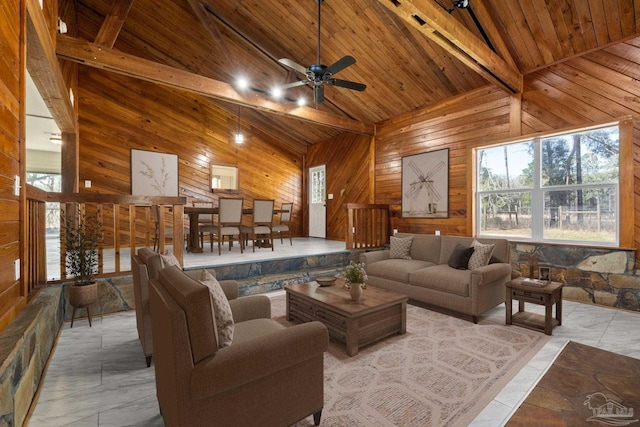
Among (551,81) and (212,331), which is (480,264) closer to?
(551,81)

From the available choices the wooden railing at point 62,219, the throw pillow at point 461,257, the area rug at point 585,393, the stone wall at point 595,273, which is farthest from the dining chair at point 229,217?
the area rug at point 585,393

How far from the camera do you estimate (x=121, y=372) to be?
A: 224 centimetres

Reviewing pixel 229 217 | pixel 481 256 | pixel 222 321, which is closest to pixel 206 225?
pixel 229 217

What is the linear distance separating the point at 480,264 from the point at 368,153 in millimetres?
4073

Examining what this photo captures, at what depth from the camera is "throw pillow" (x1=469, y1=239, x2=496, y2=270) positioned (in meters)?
3.55

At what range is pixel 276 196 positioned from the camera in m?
8.56

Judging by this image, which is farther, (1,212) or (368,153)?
(368,153)

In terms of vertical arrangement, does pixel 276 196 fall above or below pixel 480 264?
above

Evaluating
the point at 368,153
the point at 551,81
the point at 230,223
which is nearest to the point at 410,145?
the point at 368,153

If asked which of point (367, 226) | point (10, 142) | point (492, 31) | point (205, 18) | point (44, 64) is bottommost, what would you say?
point (367, 226)

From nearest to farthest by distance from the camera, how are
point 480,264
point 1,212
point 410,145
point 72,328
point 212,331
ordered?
1. point 212,331
2. point 1,212
3. point 72,328
4. point 480,264
5. point 410,145

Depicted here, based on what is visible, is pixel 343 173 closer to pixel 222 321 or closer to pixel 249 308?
pixel 249 308

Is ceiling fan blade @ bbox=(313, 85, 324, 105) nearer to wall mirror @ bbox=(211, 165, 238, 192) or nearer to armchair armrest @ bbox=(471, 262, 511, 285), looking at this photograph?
armchair armrest @ bbox=(471, 262, 511, 285)

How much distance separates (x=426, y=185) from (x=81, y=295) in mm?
5372
